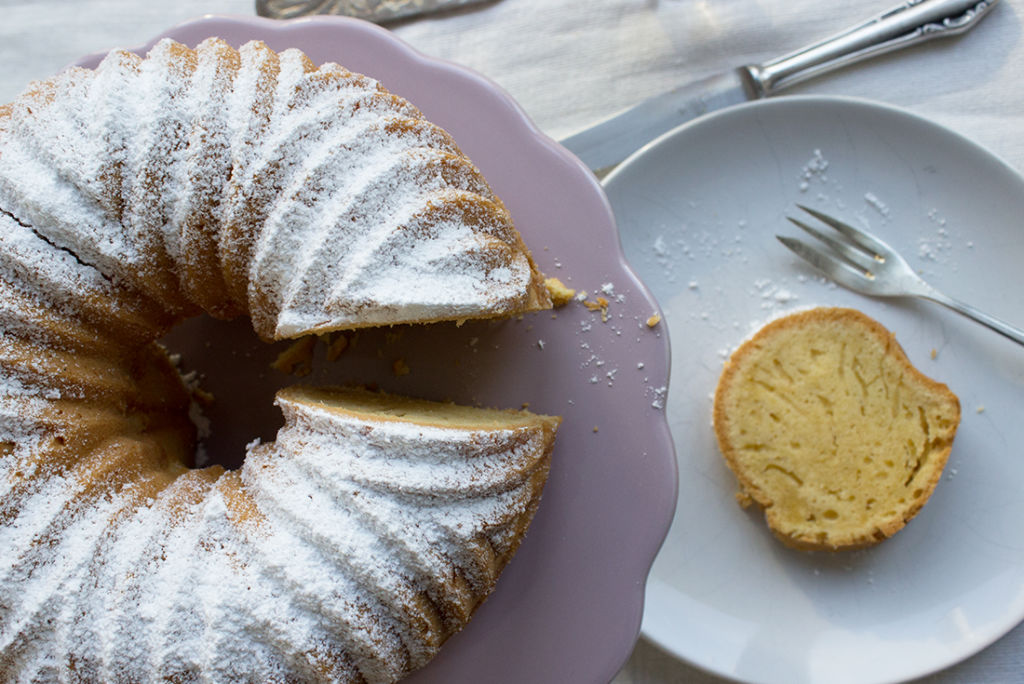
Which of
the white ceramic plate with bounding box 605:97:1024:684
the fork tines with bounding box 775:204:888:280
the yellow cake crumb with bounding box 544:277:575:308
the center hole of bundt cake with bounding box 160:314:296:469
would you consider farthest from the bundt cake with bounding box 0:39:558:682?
the fork tines with bounding box 775:204:888:280

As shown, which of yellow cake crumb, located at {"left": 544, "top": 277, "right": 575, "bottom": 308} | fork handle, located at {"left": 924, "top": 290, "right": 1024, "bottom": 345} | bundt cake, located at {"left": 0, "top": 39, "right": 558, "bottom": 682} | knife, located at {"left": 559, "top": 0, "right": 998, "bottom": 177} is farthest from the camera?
knife, located at {"left": 559, "top": 0, "right": 998, "bottom": 177}

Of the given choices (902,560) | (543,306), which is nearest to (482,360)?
(543,306)

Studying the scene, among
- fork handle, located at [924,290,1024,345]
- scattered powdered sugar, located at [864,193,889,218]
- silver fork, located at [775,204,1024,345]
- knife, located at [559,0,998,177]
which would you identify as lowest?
fork handle, located at [924,290,1024,345]

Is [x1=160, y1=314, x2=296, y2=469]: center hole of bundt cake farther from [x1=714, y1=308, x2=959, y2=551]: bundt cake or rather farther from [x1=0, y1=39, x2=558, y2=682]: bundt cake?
[x1=714, y1=308, x2=959, y2=551]: bundt cake

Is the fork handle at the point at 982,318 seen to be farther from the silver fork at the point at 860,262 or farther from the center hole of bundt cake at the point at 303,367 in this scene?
the center hole of bundt cake at the point at 303,367

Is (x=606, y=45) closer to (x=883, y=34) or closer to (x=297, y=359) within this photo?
(x=883, y=34)

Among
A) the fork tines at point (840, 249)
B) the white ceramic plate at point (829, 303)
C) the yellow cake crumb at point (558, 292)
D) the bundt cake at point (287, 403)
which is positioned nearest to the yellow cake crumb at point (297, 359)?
the bundt cake at point (287, 403)

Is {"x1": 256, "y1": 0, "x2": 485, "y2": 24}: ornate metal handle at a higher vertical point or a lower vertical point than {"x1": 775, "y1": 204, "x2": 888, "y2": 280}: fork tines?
higher
